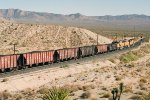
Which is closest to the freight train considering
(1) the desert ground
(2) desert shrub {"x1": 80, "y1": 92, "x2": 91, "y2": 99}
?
(1) the desert ground

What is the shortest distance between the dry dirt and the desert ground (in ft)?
147

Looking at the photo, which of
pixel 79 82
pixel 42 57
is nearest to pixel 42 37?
pixel 42 57

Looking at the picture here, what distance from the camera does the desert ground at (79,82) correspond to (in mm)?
26672

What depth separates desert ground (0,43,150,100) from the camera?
26672 mm

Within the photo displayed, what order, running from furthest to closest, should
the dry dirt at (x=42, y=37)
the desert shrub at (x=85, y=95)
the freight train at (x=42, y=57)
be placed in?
1. the dry dirt at (x=42, y=37)
2. the freight train at (x=42, y=57)
3. the desert shrub at (x=85, y=95)

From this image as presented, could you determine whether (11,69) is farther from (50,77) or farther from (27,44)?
(27,44)

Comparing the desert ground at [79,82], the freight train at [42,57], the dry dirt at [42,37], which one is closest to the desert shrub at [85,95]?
the desert ground at [79,82]

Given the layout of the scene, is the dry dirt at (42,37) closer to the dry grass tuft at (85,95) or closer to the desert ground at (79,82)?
the desert ground at (79,82)

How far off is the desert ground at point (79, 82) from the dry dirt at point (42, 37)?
147ft

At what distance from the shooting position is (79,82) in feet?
116

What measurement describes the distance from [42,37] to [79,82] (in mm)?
75512

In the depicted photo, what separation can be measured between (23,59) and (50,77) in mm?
6443

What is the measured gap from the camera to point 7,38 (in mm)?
107562

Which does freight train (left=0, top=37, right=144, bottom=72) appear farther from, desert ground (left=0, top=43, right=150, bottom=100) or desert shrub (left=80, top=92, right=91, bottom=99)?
desert shrub (left=80, top=92, right=91, bottom=99)
